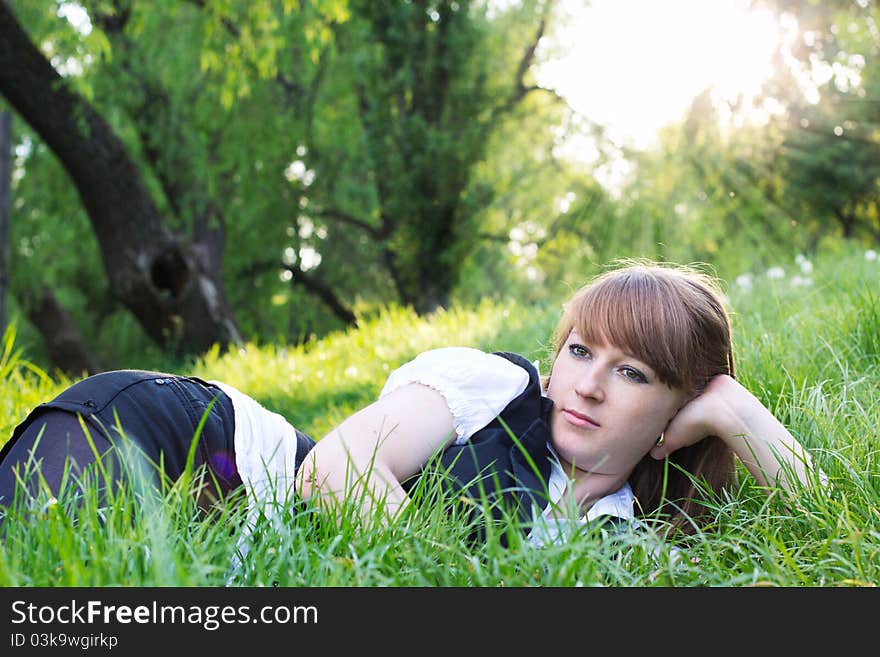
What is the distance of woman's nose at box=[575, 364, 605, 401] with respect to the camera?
243cm

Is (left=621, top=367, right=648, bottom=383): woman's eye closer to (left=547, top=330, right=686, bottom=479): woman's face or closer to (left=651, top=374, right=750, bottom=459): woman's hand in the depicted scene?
(left=547, top=330, right=686, bottom=479): woman's face

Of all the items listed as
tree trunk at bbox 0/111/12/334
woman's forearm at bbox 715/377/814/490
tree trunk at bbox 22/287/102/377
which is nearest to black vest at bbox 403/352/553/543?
woman's forearm at bbox 715/377/814/490

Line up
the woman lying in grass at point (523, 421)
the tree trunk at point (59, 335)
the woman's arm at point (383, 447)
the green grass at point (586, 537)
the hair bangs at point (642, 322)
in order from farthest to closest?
1. the tree trunk at point (59, 335)
2. the hair bangs at point (642, 322)
3. the woman lying in grass at point (523, 421)
4. the woman's arm at point (383, 447)
5. the green grass at point (586, 537)

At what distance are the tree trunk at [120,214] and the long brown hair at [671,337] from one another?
20.1ft

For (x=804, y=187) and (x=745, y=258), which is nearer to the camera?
(x=745, y=258)

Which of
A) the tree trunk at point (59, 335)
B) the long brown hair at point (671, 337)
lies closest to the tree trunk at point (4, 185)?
the tree trunk at point (59, 335)

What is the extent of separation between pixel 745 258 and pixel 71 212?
10.7 metres

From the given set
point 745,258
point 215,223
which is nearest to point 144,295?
point 215,223

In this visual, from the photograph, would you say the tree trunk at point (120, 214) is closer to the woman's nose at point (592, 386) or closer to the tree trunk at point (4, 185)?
the tree trunk at point (4, 185)

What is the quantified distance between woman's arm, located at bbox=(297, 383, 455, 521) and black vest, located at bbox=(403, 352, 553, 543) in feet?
0.23

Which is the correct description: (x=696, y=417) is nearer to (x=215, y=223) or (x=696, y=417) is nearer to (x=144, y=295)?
(x=144, y=295)

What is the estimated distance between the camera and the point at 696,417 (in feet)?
8.52

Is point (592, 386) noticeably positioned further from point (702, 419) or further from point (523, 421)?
point (702, 419)

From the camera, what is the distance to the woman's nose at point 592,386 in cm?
243
